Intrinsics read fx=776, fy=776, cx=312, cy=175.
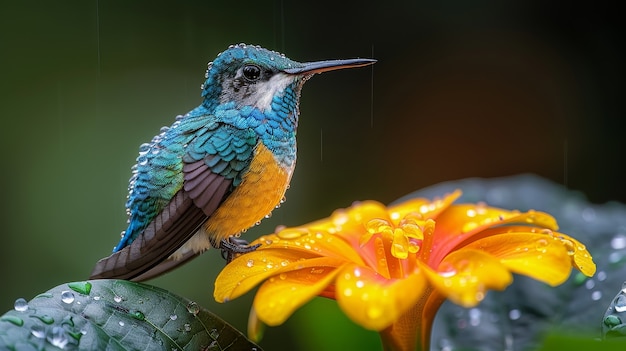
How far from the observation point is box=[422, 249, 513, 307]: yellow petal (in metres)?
1.12

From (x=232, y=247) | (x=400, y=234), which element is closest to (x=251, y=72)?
(x=232, y=247)

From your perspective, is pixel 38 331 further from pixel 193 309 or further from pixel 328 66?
pixel 328 66

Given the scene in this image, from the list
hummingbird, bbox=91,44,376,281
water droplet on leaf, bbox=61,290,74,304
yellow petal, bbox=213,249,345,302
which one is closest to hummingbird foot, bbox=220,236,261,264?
hummingbird, bbox=91,44,376,281

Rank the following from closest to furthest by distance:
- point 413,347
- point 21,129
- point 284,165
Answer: point 413,347 < point 284,165 < point 21,129

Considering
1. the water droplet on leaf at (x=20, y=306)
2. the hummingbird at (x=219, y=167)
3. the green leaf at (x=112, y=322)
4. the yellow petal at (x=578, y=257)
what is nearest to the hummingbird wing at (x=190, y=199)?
the hummingbird at (x=219, y=167)

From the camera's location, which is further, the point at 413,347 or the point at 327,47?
the point at 327,47

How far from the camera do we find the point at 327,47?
4219 mm

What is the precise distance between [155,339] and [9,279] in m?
2.55

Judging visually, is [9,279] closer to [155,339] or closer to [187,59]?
[187,59]

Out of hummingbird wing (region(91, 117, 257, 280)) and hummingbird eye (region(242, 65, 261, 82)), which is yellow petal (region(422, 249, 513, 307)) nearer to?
hummingbird wing (region(91, 117, 257, 280))

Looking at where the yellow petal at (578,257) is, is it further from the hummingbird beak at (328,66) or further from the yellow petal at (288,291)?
the hummingbird beak at (328,66)

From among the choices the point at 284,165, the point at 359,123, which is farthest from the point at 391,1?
the point at 284,165

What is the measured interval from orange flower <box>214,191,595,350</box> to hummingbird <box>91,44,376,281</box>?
0.13 m

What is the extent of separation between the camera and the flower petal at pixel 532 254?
120 cm
